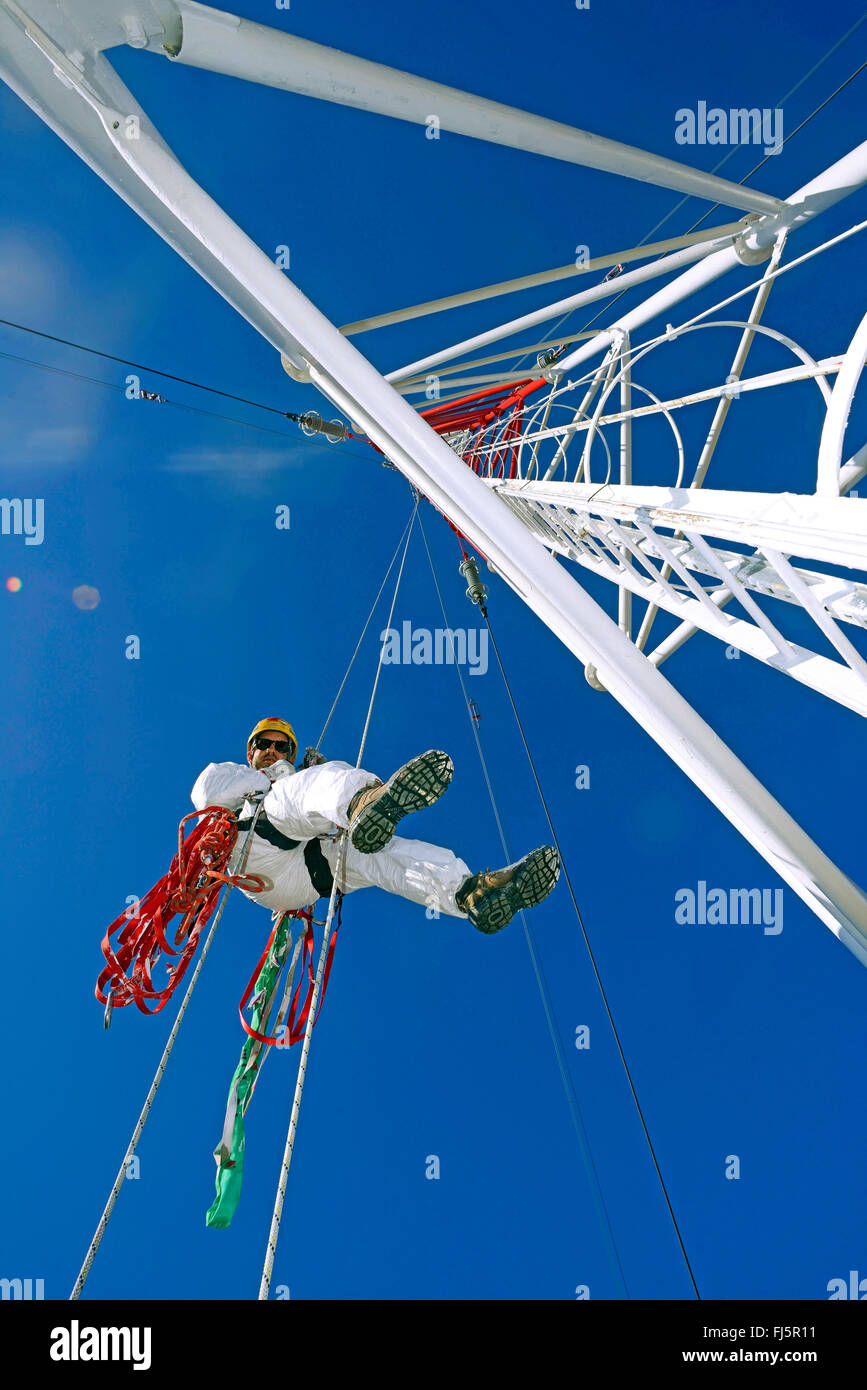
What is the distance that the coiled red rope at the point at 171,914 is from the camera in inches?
285

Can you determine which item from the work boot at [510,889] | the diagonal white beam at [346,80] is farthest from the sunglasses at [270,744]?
the diagonal white beam at [346,80]

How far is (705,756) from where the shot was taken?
3.32m

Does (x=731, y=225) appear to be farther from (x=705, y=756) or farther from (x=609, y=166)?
(x=705, y=756)

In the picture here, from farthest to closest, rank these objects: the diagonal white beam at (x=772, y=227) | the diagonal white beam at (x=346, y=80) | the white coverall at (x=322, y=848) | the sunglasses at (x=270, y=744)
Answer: the sunglasses at (x=270, y=744), the white coverall at (x=322, y=848), the diagonal white beam at (x=772, y=227), the diagonal white beam at (x=346, y=80)

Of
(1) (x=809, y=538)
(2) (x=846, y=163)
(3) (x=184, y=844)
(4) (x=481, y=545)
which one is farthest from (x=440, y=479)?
(3) (x=184, y=844)

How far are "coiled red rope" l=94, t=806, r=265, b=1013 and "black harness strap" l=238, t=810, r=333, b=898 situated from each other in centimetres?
29

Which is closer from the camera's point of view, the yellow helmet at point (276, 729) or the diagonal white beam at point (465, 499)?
the diagonal white beam at point (465, 499)

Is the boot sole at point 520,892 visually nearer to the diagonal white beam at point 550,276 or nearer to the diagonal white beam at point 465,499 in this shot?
the diagonal white beam at point 465,499

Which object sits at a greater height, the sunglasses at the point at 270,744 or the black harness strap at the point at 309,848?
the sunglasses at the point at 270,744

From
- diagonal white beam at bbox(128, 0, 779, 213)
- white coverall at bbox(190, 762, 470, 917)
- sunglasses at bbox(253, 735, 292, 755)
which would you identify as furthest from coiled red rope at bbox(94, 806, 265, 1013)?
diagonal white beam at bbox(128, 0, 779, 213)

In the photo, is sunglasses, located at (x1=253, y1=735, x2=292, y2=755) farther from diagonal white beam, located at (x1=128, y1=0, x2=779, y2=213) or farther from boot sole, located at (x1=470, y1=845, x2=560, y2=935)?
diagonal white beam, located at (x1=128, y1=0, x2=779, y2=213)

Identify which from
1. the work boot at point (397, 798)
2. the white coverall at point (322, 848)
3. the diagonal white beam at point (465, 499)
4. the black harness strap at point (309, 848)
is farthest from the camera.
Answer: the black harness strap at point (309, 848)

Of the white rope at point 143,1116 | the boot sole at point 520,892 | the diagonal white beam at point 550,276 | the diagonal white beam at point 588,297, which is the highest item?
the diagonal white beam at point 588,297
